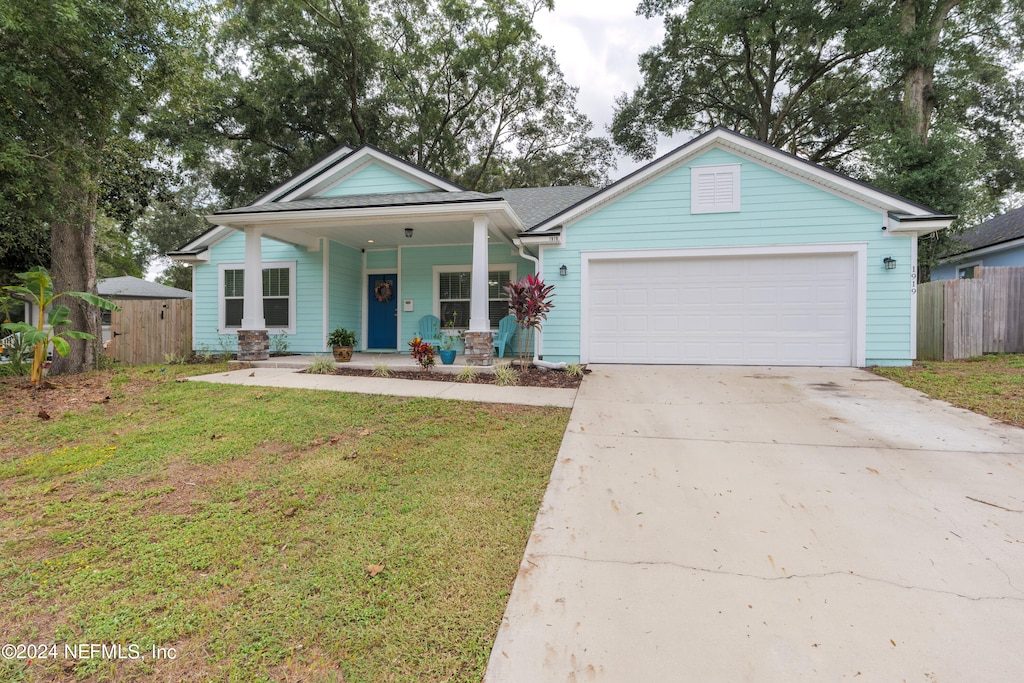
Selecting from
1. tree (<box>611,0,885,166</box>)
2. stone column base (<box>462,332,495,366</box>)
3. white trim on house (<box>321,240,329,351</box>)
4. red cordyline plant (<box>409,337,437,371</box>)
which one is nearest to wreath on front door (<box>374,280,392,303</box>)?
white trim on house (<box>321,240,329,351</box>)

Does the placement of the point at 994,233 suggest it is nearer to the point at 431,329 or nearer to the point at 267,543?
the point at 431,329

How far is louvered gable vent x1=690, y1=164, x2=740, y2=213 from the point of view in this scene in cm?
854

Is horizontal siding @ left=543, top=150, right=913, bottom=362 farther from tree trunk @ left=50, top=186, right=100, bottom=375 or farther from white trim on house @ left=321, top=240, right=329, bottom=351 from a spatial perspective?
tree trunk @ left=50, top=186, right=100, bottom=375

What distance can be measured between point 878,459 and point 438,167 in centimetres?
1958

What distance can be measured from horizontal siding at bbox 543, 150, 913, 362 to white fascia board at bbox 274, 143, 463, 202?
11.3 ft

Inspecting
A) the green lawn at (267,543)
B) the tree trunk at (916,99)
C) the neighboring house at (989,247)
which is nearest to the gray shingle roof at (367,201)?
the green lawn at (267,543)

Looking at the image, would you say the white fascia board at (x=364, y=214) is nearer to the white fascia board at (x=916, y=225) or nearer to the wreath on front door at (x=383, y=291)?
the wreath on front door at (x=383, y=291)

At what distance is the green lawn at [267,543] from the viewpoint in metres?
1.78

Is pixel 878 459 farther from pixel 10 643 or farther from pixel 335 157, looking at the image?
pixel 335 157

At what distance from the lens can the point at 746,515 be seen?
2.86 meters

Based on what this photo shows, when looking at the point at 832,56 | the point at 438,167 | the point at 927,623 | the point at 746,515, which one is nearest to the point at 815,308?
the point at 746,515

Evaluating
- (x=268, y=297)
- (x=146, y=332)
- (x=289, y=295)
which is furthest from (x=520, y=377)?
(x=146, y=332)

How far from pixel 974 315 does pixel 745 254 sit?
5530 mm

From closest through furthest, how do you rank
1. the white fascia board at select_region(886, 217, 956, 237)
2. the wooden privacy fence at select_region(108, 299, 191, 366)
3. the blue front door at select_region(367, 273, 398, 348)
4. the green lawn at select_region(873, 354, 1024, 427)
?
the green lawn at select_region(873, 354, 1024, 427) < the white fascia board at select_region(886, 217, 956, 237) < the wooden privacy fence at select_region(108, 299, 191, 366) < the blue front door at select_region(367, 273, 398, 348)
